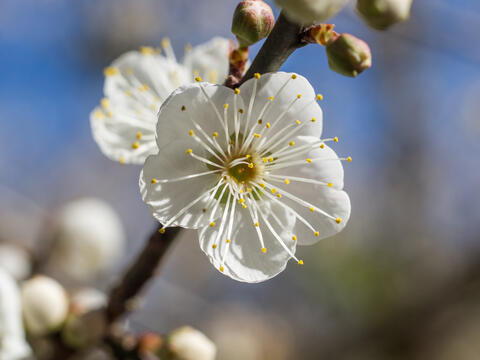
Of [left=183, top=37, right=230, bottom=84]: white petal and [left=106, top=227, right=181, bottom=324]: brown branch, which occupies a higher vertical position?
[left=183, top=37, right=230, bottom=84]: white petal

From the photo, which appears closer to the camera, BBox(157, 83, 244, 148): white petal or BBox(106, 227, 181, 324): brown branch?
BBox(157, 83, 244, 148): white petal

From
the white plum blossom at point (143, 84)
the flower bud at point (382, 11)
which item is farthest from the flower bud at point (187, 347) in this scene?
the flower bud at point (382, 11)

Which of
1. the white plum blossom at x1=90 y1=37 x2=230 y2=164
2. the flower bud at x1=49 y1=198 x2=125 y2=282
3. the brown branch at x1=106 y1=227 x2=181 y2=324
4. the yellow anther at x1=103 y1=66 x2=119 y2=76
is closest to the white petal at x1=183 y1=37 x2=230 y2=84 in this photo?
the white plum blossom at x1=90 y1=37 x2=230 y2=164

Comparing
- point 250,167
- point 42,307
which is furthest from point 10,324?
point 250,167

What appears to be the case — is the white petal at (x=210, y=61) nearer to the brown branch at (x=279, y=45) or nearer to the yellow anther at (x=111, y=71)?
the yellow anther at (x=111, y=71)

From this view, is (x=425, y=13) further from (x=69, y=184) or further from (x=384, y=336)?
(x=69, y=184)

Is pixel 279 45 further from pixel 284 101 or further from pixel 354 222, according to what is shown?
pixel 354 222

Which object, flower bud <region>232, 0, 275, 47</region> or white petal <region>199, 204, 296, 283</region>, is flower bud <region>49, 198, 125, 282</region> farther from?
flower bud <region>232, 0, 275, 47</region>
